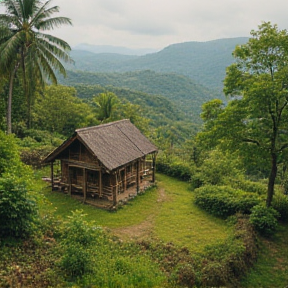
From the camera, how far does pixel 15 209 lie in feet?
32.3

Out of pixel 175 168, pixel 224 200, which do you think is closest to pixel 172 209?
pixel 224 200

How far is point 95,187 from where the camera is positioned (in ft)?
59.7

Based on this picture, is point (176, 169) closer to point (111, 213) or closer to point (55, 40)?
point (111, 213)

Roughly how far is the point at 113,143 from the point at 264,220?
924 centimetres

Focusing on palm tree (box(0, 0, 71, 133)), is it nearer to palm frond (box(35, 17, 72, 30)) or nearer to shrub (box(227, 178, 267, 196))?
palm frond (box(35, 17, 72, 30))

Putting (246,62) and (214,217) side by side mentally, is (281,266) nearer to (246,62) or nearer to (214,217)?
(214,217)

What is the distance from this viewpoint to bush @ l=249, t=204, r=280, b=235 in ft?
47.1

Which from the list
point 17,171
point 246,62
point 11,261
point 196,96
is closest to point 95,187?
point 17,171

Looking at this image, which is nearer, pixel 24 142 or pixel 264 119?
pixel 264 119

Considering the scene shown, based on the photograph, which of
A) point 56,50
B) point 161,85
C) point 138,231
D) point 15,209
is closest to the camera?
point 15,209

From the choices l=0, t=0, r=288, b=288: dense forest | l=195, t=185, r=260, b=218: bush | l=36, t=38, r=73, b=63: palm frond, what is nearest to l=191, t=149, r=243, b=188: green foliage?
l=0, t=0, r=288, b=288: dense forest

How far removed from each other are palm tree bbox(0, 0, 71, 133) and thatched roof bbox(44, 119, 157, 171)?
297 inches

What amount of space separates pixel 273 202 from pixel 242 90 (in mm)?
6176

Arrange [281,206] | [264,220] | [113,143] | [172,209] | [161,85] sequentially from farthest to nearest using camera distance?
[161,85] → [113,143] → [172,209] → [281,206] → [264,220]
